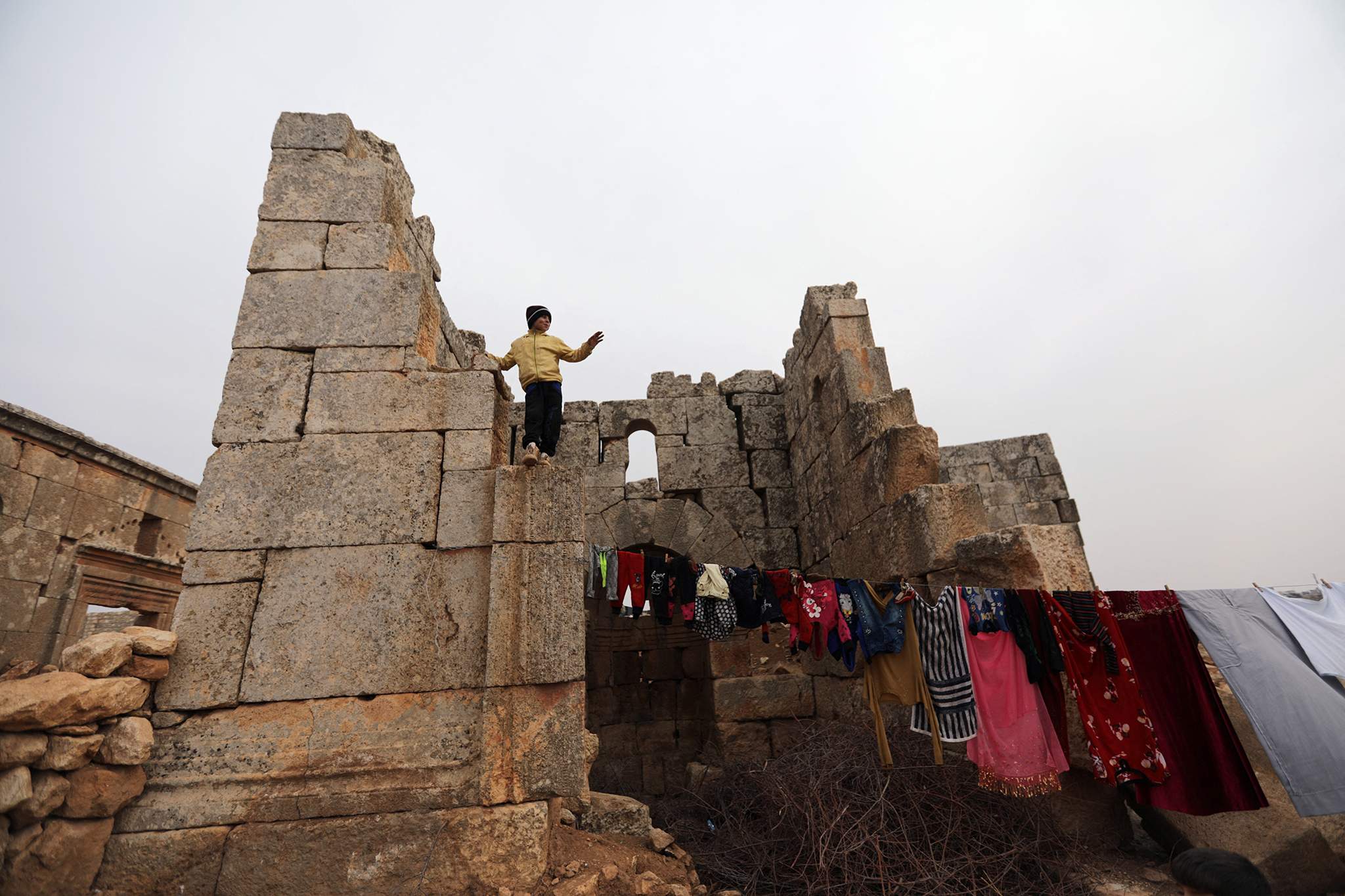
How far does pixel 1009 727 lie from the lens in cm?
397

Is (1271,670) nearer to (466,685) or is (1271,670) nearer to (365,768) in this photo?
(466,685)

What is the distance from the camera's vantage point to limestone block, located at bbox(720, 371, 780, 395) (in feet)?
29.3

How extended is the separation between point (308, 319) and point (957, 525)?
4.85 m

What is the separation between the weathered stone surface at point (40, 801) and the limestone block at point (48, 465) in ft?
29.2

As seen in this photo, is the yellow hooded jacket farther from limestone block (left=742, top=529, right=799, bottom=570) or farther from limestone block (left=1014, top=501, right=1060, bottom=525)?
limestone block (left=1014, top=501, right=1060, bottom=525)

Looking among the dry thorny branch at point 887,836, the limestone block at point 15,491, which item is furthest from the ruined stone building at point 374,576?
the limestone block at point 15,491

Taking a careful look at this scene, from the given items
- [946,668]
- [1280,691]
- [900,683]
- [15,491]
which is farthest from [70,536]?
[1280,691]

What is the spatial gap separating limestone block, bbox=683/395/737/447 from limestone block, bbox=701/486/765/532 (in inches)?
25.8

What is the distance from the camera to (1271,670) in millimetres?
3592

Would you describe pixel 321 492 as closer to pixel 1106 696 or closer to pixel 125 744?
pixel 125 744

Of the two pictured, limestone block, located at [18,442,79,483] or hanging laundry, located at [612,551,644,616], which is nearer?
hanging laundry, located at [612,551,644,616]

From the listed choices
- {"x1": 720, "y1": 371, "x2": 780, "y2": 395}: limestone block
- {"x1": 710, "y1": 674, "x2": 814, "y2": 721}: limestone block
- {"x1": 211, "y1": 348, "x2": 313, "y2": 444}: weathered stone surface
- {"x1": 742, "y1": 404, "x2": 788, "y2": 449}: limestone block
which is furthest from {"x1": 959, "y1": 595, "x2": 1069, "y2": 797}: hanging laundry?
{"x1": 720, "y1": 371, "x2": 780, "y2": 395}: limestone block

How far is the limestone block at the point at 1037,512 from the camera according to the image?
31.8 feet

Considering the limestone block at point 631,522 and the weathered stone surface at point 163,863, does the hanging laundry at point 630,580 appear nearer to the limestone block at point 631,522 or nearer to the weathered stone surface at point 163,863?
the weathered stone surface at point 163,863
